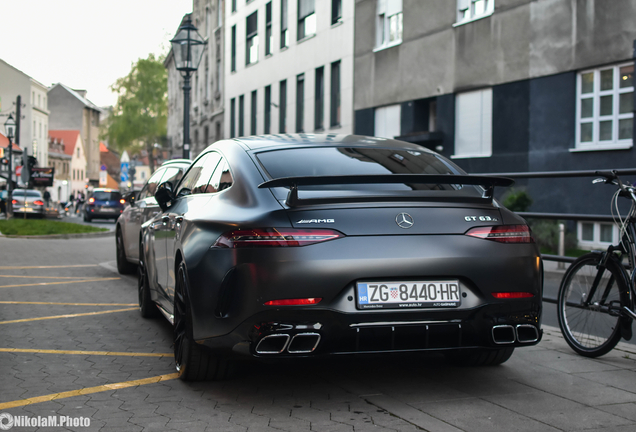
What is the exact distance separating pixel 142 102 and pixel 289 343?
77841 millimetres

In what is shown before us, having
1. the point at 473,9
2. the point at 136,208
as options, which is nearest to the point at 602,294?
the point at 136,208

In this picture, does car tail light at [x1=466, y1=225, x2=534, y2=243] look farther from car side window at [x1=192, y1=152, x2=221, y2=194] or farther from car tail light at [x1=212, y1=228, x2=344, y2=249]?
car side window at [x1=192, y1=152, x2=221, y2=194]

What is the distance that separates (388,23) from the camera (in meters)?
24.9

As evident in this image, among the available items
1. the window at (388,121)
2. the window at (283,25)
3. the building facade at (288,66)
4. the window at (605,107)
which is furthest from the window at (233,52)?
the window at (605,107)

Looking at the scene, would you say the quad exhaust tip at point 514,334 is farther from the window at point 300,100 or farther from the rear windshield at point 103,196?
the rear windshield at point 103,196

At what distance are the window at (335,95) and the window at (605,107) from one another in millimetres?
11565

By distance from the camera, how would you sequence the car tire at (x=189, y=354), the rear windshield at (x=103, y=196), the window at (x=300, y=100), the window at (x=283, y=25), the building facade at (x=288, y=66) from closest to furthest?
the car tire at (x=189, y=354) → the building facade at (x=288, y=66) → the window at (x=300, y=100) → the window at (x=283, y=25) → the rear windshield at (x=103, y=196)

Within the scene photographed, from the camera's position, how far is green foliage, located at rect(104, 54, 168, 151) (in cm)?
7838

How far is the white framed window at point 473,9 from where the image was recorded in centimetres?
2033

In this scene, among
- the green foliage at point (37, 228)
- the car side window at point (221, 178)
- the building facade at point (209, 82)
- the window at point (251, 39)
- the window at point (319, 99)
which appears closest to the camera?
the car side window at point (221, 178)

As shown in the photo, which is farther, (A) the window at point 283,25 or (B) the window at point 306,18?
(A) the window at point 283,25

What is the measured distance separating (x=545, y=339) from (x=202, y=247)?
331 cm

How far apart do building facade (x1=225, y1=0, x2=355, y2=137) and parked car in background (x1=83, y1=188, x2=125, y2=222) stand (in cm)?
695

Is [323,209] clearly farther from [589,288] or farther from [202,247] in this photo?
[589,288]
